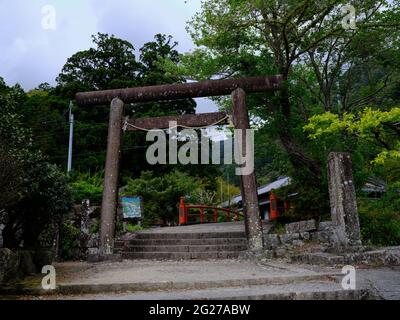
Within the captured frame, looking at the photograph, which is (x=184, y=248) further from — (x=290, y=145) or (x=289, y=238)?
(x=290, y=145)

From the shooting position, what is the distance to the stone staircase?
1030cm

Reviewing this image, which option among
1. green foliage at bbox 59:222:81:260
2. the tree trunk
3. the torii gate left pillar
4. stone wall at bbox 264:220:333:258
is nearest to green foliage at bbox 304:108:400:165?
stone wall at bbox 264:220:333:258

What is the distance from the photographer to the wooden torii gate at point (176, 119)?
32.6 ft

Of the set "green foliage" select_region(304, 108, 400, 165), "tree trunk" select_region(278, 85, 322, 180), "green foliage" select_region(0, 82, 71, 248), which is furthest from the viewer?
"tree trunk" select_region(278, 85, 322, 180)

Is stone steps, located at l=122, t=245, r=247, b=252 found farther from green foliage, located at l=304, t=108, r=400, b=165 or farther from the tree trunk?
green foliage, located at l=304, t=108, r=400, b=165

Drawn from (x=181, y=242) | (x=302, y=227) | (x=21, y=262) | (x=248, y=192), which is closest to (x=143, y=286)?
(x=21, y=262)

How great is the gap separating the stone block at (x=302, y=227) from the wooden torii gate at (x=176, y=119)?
1.80 metres

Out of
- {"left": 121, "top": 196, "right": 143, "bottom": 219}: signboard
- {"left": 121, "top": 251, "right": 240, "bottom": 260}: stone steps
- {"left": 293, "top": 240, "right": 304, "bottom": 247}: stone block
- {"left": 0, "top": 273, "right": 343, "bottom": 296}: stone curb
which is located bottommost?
{"left": 0, "top": 273, "right": 343, "bottom": 296}: stone curb

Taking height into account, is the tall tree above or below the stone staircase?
above

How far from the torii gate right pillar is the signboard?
17.6ft

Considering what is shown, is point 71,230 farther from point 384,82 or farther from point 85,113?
point 85,113

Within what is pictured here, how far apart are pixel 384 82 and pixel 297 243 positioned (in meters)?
7.98

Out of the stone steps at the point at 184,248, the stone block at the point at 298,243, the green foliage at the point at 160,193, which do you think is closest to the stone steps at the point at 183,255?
the stone steps at the point at 184,248
